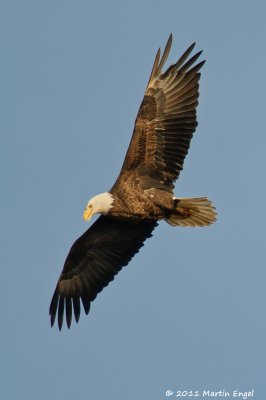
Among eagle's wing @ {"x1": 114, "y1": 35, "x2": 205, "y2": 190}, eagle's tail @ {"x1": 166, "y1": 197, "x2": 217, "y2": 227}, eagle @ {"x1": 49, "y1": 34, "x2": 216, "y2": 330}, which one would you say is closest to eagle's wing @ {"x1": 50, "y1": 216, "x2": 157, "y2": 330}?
eagle @ {"x1": 49, "y1": 34, "x2": 216, "y2": 330}

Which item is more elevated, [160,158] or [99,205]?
[160,158]

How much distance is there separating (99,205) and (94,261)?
1.45 meters

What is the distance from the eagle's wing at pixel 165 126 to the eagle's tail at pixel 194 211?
0.29 metres

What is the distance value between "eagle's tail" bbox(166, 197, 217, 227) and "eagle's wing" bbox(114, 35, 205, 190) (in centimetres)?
29

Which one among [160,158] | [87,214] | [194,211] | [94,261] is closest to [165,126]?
[160,158]

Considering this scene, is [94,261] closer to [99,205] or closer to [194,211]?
[99,205]

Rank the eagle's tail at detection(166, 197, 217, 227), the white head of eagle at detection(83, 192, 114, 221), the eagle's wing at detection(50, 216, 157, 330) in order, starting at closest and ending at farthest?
the white head of eagle at detection(83, 192, 114, 221)
the eagle's tail at detection(166, 197, 217, 227)
the eagle's wing at detection(50, 216, 157, 330)

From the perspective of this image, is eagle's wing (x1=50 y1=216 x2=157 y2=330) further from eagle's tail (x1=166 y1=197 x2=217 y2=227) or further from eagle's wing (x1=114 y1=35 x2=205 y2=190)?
eagle's wing (x1=114 y1=35 x2=205 y2=190)

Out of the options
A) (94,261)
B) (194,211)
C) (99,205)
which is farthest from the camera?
(94,261)

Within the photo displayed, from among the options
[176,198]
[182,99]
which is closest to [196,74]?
[182,99]

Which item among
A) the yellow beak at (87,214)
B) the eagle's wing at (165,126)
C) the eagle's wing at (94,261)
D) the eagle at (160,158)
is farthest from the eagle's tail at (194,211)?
the yellow beak at (87,214)

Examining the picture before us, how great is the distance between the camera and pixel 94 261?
15.0m

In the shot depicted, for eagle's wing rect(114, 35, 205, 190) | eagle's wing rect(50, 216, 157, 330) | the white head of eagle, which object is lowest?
eagle's wing rect(50, 216, 157, 330)

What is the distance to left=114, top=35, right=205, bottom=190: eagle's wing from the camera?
13.9 metres
